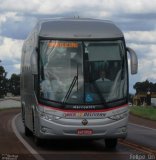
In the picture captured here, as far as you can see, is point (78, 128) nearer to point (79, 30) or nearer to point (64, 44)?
point (64, 44)

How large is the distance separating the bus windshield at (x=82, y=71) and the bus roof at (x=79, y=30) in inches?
7.0

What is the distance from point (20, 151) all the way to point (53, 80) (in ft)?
7.29

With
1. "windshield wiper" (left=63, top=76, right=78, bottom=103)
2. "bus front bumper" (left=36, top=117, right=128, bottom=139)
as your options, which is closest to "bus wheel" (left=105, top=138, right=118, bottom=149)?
"bus front bumper" (left=36, top=117, right=128, bottom=139)

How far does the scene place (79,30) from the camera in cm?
1747

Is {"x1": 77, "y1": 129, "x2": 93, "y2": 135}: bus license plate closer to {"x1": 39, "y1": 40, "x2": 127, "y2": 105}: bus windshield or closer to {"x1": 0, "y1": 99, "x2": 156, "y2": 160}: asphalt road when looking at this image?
{"x1": 0, "y1": 99, "x2": 156, "y2": 160}: asphalt road

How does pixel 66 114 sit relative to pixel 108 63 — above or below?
below

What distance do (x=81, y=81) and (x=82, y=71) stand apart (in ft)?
0.94

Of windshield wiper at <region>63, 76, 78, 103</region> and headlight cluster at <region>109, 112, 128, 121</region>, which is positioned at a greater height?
windshield wiper at <region>63, 76, 78, 103</region>

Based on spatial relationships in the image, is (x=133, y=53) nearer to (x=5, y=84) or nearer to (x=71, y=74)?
(x=71, y=74)

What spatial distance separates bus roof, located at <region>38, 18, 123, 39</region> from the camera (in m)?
17.3

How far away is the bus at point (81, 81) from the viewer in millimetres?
16641

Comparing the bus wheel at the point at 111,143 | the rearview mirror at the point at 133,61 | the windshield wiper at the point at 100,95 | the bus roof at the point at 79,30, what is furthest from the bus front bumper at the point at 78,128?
the bus roof at the point at 79,30

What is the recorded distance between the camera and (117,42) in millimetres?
17391

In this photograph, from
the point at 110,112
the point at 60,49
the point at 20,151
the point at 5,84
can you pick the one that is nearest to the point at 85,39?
the point at 60,49
